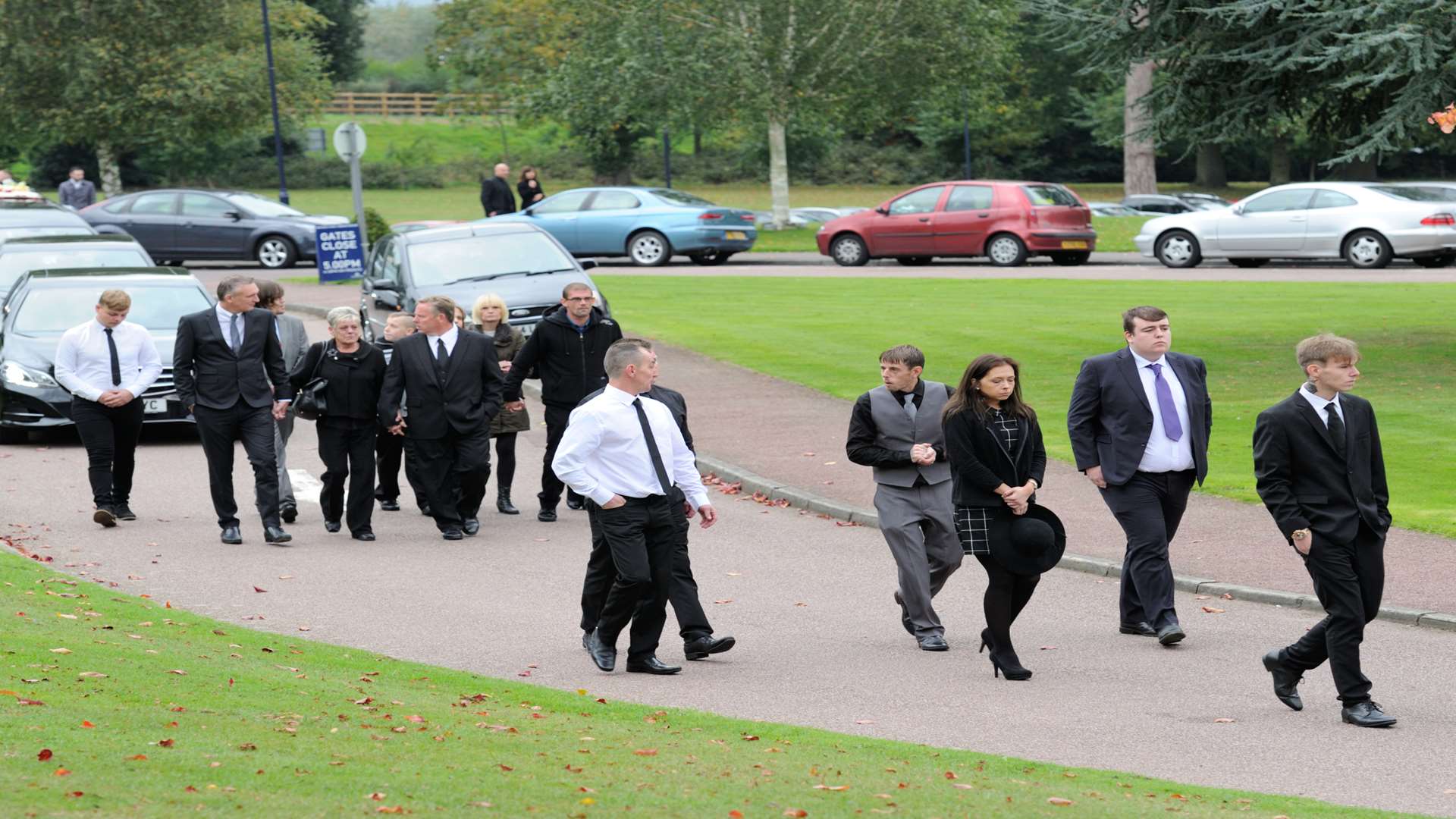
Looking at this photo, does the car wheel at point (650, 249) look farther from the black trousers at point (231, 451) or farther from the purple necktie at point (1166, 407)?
the purple necktie at point (1166, 407)

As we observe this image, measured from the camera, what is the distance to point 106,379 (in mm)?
13141

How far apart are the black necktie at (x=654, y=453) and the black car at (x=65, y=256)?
14.0 m

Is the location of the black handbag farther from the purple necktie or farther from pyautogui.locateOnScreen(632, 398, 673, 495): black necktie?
the purple necktie

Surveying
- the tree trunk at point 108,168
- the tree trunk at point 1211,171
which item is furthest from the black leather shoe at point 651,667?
the tree trunk at point 1211,171

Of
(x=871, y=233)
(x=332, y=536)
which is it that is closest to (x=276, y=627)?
(x=332, y=536)

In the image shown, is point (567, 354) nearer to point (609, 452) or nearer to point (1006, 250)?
point (609, 452)

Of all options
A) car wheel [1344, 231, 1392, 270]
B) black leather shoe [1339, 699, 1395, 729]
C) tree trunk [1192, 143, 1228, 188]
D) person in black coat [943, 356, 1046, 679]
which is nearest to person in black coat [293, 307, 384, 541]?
person in black coat [943, 356, 1046, 679]

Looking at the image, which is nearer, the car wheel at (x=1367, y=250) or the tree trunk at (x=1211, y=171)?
the car wheel at (x=1367, y=250)

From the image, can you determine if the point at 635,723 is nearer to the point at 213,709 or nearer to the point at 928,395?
the point at 213,709

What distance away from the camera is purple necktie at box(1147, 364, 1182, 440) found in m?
9.29

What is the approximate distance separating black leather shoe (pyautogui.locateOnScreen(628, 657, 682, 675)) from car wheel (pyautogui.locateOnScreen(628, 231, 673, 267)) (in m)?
26.0

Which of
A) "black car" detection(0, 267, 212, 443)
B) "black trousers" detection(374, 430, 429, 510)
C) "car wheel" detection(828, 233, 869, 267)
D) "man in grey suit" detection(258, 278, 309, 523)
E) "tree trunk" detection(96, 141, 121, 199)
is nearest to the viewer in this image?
"man in grey suit" detection(258, 278, 309, 523)

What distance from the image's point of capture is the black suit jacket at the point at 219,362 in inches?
487

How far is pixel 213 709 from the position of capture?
275 inches
